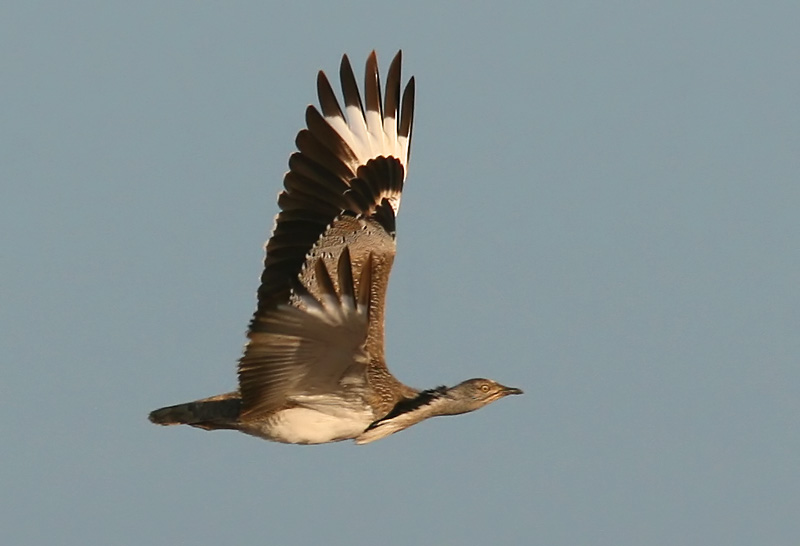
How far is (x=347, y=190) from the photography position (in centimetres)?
1253

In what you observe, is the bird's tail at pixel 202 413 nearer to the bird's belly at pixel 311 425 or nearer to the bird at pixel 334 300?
the bird at pixel 334 300

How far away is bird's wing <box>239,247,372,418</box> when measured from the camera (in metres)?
9.02

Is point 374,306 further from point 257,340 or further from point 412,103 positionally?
point 412,103

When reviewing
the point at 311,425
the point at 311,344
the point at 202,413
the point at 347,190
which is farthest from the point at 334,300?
the point at 347,190

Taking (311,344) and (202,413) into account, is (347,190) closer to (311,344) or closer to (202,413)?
(202,413)

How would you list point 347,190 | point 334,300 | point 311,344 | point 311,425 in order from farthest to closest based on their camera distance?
point 347,190
point 311,425
point 311,344
point 334,300

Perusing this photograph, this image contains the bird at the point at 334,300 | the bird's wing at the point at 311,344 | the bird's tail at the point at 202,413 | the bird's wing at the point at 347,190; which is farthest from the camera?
the bird's wing at the point at 347,190

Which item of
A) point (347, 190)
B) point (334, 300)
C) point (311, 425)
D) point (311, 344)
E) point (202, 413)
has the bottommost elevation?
point (311, 425)

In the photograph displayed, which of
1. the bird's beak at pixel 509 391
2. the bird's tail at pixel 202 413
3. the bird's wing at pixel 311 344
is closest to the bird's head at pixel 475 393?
the bird's beak at pixel 509 391

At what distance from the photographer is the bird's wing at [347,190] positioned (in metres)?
11.5

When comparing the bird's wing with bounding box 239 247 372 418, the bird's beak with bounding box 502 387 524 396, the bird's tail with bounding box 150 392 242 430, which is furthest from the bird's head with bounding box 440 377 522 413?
the bird's tail with bounding box 150 392 242 430

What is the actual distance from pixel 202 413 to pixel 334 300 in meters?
2.79

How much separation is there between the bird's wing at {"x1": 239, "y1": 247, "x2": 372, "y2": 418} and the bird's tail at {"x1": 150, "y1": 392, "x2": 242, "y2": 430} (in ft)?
1.69

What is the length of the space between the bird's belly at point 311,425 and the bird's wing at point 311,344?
0.58 ft
